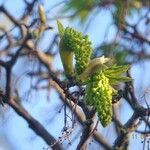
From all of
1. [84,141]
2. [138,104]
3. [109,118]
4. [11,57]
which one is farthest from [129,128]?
[11,57]

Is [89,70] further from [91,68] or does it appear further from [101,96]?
[101,96]

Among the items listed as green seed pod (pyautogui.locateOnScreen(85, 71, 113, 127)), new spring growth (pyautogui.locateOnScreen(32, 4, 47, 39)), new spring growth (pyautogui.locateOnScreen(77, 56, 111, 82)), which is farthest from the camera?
new spring growth (pyautogui.locateOnScreen(32, 4, 47, 39))

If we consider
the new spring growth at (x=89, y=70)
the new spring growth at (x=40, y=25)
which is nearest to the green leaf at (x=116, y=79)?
the new spring growth at (x=89, y=70)

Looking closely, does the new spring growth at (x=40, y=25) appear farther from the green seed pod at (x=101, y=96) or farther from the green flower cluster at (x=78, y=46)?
the green seed pod at (x=101, y=96)

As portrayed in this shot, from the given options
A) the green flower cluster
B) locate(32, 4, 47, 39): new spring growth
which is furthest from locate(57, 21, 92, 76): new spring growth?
locate(32, 4, 47, 39): new spring growth

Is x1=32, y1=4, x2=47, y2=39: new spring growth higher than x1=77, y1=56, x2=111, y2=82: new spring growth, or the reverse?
x1=32, y1=4, x2=47, y2=39: new spring growth

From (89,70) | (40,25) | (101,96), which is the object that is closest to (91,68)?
(89,70)

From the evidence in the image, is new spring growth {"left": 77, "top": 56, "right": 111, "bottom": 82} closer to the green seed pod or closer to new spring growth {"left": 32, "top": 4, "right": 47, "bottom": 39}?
the green seed pod
